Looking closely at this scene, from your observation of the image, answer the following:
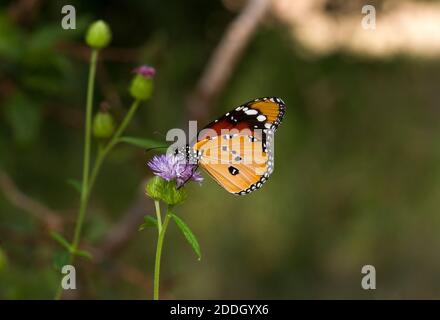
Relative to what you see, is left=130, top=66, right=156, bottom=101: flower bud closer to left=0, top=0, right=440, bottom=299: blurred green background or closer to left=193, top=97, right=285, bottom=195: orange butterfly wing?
left=193, top=97, right=285, bottom=195: orange butterfly wing

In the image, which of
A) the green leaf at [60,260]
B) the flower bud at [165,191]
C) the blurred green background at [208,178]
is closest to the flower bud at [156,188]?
the flower bud at [165,191]

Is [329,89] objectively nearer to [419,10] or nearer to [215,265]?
[419,10]

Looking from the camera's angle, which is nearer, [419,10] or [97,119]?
[97,119]

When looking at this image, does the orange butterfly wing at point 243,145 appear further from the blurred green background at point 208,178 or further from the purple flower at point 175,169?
the blurred green background at point 208,178

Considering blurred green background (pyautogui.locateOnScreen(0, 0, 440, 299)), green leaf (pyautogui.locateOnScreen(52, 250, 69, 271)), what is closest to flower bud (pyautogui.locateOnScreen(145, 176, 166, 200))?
green leaf (pyautogui.locateOnScreen(52, 250, 69, 271))
